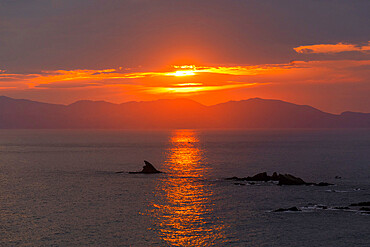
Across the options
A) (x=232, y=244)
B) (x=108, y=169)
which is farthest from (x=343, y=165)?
(x=232, y=244)

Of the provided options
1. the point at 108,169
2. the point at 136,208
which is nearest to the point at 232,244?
the point at 136,208

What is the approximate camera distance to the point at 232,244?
44.7m

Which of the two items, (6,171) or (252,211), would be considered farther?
(6,171)

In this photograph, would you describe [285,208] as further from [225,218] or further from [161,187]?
[161,187]

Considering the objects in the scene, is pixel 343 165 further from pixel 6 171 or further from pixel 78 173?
pixel 6 171

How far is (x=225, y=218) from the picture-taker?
181 ft

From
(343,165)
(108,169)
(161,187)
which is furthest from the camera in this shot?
(343,165)

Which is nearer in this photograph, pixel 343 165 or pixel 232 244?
pixel 232 244

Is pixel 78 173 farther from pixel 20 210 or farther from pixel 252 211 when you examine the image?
pixel 252 211

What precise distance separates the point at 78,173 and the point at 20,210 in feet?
154

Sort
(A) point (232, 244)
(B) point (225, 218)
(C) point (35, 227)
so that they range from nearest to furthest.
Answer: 1. (A) point (232, 244)
2. (C) point (35, 227)
3. (B) point (225, 218)

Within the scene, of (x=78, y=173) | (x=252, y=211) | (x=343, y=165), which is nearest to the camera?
(x=252, y=211)

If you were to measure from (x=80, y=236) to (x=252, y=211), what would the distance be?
2223 centimetres

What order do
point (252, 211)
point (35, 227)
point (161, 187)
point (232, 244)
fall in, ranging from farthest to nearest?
point (161, 187), point (252, 211), point (35, 227), point (232, 244)
